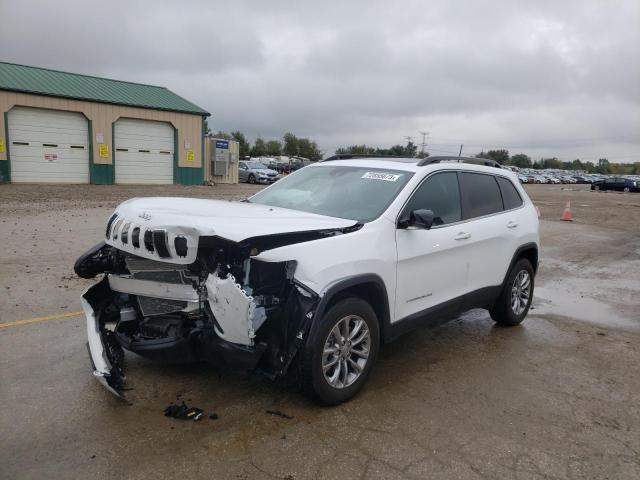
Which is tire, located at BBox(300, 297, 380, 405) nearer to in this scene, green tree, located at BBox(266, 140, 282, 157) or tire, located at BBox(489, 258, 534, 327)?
tire, located at BBox(489, 258, 534, 327)

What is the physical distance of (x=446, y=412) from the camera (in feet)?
12.2

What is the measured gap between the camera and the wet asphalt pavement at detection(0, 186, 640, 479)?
119 inches

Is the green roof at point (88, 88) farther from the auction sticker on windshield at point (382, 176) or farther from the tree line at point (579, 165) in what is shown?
the tree line at point (579, 165)

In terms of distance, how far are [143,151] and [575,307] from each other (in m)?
24.5

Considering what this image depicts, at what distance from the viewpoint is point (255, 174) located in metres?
34.4

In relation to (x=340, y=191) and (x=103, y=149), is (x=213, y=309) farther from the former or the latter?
(x=103, y=149)

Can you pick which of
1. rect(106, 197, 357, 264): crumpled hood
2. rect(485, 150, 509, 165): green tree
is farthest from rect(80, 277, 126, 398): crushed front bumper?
rect(485, 150, 509, 165): green tree

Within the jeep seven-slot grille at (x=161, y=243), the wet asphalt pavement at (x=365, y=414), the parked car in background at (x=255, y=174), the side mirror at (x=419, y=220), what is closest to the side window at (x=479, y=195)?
the side mirror at (x=419, y=220)

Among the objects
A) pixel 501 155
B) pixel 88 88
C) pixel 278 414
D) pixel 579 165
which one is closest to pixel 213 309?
pixel 278 414

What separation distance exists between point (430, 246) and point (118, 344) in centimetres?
262

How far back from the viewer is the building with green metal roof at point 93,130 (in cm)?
2328

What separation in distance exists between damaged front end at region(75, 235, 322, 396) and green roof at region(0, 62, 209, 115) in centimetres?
2334

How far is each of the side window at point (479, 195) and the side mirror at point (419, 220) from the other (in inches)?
40.5

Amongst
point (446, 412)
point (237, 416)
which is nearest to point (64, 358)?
point (237, 416)
